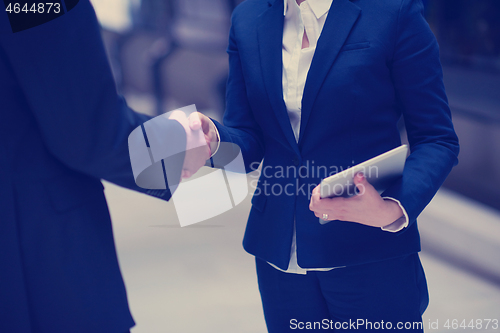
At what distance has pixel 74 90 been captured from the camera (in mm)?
890

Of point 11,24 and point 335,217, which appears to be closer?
point 11,24

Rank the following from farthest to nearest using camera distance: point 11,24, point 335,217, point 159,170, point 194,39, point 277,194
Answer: point 194,39
point 277,194
point 159,170
point 335,217
point 11,24

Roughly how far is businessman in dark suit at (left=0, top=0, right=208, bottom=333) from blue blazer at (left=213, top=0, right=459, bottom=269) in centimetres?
23

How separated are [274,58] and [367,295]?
61 cm

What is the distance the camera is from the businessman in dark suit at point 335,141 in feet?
3.41

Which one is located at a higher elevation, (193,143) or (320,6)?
(320,6)

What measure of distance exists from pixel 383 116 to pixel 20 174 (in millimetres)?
804

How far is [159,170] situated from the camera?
1.09 meters

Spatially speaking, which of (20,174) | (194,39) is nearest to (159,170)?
(20,174)

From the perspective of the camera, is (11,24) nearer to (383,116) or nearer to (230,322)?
(383,116)

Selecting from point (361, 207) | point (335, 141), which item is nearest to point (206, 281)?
point (335, 141)

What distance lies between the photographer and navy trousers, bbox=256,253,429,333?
1126 millimetres

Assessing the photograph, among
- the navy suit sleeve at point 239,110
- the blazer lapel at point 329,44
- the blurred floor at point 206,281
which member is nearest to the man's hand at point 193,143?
the navy suit sleeve at point 239,110

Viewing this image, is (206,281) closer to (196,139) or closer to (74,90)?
(196,139)
